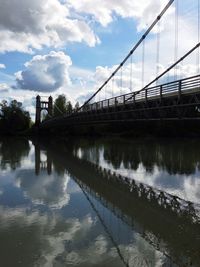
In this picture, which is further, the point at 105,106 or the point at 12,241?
the point at 105,106

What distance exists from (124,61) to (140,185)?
21.5 m

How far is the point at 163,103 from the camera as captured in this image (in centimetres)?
2509

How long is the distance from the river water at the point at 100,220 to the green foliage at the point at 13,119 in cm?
8511

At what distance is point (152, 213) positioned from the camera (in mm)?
16219

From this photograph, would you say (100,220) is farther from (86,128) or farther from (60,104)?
(60,104)

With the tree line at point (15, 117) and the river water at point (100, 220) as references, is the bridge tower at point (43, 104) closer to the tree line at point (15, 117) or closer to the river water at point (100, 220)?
the tree line at point (15, 117)

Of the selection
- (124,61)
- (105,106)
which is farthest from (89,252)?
(124,61)

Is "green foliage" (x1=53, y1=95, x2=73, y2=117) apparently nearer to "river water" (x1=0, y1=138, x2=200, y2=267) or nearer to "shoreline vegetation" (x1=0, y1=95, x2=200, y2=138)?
"shoreline vegetation" (x1=0, y1=95, x2=200, y2=138)

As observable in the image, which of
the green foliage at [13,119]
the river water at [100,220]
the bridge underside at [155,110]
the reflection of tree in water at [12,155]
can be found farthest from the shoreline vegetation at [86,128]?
the river water at [100,220]

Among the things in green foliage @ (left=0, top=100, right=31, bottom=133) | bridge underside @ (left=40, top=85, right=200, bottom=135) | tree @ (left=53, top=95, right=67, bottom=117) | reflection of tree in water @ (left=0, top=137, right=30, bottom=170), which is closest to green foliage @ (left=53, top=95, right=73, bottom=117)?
tree @ (left=53, top=95, right=67, bottom=117)

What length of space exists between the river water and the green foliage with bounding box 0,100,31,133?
85.1 meters

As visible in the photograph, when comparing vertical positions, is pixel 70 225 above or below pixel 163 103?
below

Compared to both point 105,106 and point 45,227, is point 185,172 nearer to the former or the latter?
point 105,106

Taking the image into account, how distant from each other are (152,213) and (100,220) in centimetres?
261
